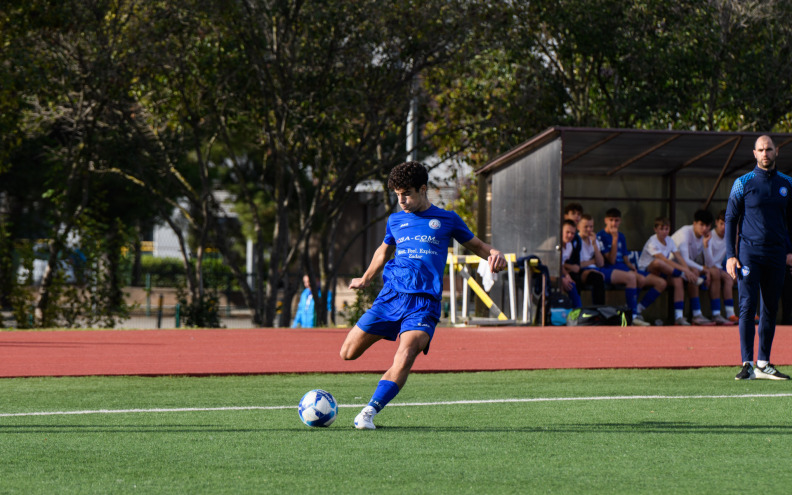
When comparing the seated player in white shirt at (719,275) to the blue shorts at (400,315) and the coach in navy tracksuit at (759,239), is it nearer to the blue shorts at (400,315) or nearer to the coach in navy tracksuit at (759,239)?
the coach in navy tracksuit at (759,239)

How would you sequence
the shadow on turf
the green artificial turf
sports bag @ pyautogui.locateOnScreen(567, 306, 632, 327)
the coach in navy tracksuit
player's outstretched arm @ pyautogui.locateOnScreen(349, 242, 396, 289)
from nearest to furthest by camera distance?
the green artificial turf, the shadow on turf, player's outstretched arm @ pyautogui.locateOnScreen(349, 242, 396, 289), the coach in navy tracksuit, sports bag @ pyautogui.locateOnScreen(567, 306, 632, 327)

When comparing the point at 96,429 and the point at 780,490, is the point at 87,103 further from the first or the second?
the point at 780,490

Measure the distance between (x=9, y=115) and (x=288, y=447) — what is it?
49.5ft

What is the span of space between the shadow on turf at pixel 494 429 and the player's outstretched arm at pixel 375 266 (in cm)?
89

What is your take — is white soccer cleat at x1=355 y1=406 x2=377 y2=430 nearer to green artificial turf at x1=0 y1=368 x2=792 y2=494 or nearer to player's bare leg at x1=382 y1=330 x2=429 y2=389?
green artificial turf at x1=0 y1=368 x2=792 y2=494

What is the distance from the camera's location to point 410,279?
644 centimetres

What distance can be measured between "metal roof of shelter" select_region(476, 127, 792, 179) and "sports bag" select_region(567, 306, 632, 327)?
8.26ft

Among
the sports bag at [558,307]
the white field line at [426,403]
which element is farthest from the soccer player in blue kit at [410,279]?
the sports bag at [558,307]

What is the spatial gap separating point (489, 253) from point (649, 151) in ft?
38.7

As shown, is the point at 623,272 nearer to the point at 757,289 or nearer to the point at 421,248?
the point at 757,289

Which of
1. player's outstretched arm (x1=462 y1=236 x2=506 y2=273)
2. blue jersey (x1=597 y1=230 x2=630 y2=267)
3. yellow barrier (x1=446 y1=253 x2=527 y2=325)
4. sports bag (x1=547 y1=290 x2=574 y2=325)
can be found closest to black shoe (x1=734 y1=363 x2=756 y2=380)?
player's outstretched arm (x1=462 y1=236 x2=506 y2=273)

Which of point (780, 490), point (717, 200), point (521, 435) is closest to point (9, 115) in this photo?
point (717, 200)

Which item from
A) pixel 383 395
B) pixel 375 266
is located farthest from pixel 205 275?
pixel 383 395

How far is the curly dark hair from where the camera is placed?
253 inches
